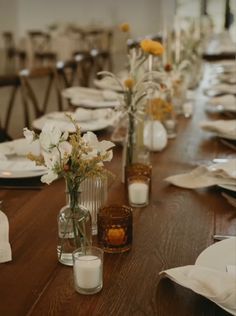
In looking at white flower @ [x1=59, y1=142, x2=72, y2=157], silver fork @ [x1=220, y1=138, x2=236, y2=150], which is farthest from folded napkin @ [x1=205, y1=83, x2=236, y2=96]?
white flower @ [x1=59, y1=142, x2=72, y2=157]

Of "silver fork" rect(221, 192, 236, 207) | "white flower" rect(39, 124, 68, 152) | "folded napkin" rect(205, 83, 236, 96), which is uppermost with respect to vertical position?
"white flower" rect(39, 124, 68, 152)

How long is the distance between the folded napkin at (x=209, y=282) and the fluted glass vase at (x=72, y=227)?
0.18 metres

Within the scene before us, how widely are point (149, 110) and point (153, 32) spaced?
11292mm

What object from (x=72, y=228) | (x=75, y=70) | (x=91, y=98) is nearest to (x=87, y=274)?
(x=72, y=228)

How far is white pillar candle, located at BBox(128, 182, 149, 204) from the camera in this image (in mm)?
1335

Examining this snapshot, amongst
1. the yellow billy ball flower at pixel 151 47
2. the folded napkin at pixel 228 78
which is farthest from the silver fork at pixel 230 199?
the folded napkin at pixel 228 78

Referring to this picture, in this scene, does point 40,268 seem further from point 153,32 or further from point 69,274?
point 153,32

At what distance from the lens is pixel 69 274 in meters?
0.97

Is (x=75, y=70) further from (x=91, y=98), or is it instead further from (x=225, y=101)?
(x=225, y=101)

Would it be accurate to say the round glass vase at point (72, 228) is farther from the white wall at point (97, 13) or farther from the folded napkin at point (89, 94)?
the white wall at point (97, 13)

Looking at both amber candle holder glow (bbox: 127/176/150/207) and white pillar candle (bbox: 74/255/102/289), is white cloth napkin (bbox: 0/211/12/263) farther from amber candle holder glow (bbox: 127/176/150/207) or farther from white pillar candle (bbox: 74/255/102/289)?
amber candle holder glow (bbox: 127/176/150/207)

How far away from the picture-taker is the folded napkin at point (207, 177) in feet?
4.81

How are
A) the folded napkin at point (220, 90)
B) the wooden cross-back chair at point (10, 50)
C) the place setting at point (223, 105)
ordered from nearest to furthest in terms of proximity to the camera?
the place setting at point (223, 105)
the folded napkin at point (220, 90)
the wooden cross-back chair at point (10, 50)

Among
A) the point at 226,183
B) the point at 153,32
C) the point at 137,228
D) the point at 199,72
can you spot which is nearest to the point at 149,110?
the point at 226,183
